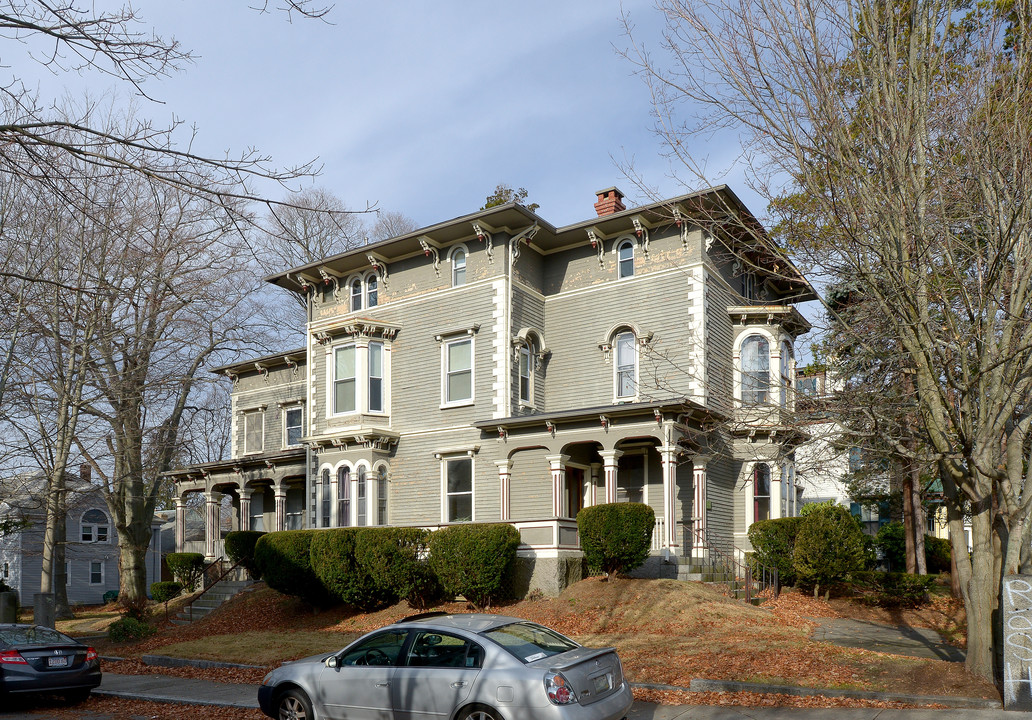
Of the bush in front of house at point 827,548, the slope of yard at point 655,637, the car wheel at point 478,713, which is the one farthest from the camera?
the bush in front of house at point 827,548

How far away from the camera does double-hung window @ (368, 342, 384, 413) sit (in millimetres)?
26609

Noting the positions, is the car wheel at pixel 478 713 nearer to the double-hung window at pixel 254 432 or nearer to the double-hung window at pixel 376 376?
the double-hung window at pixel 376 376

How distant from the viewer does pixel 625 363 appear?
973 inches

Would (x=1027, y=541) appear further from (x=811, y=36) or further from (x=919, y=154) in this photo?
(x=811, y=36)

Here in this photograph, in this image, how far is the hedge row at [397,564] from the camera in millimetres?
20156

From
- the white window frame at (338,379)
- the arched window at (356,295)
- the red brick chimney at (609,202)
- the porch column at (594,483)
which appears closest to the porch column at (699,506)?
the porch column at (594,483)

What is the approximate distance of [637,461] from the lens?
79.5 feet

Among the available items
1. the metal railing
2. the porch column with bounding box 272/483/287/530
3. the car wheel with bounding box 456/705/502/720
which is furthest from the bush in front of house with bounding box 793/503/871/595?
the porch column with bounding box 272/483/287/530

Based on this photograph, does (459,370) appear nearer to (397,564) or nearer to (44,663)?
(397,564)

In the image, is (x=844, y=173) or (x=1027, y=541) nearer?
(x=1027, y=541)

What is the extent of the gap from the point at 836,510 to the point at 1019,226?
1165 cm

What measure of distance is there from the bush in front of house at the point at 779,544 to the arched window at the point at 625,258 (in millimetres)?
7958

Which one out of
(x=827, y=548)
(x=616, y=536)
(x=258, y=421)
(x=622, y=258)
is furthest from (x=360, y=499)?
(x=827, y=548)

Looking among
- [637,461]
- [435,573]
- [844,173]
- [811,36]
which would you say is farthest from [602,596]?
[811,36]
